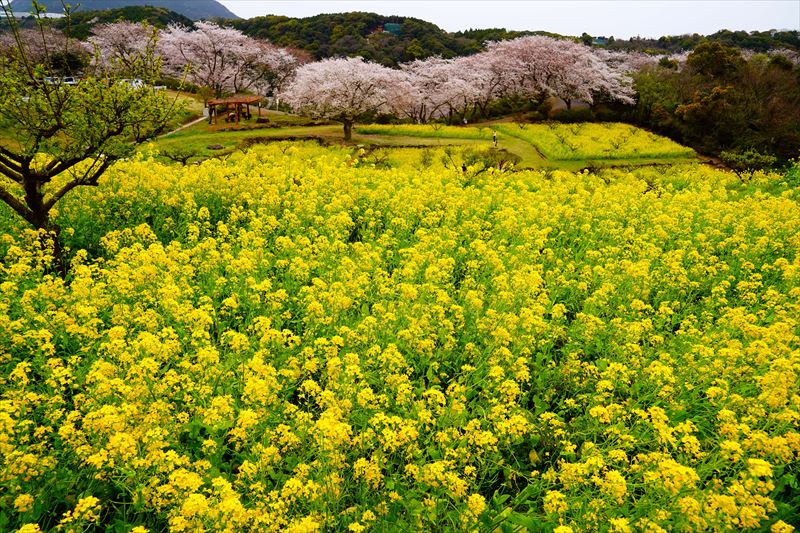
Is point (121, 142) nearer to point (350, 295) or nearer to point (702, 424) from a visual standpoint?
point (350, 295)

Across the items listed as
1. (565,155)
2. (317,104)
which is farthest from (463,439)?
(317,104)

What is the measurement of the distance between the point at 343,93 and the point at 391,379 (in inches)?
1209

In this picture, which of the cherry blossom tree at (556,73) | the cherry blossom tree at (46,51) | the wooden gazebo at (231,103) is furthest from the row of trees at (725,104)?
the cherry blossom tree at (46,51)

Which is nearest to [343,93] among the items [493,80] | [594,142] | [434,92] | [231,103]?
[231,103]

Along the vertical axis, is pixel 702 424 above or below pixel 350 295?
below

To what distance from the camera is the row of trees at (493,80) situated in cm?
3994

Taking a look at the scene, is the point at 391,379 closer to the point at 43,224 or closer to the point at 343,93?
the point at 43,224

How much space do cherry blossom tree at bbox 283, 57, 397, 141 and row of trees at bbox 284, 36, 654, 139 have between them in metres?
0.18

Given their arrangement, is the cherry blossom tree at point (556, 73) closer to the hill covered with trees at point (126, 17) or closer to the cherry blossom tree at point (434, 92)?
the cherry blossom tree at point (434, 92)

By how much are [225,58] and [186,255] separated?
55.1 metres

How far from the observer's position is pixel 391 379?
587 cm

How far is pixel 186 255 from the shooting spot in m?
8.73

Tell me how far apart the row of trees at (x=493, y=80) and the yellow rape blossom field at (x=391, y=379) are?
2882cm

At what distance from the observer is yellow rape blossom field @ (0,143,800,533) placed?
14.6 ft
